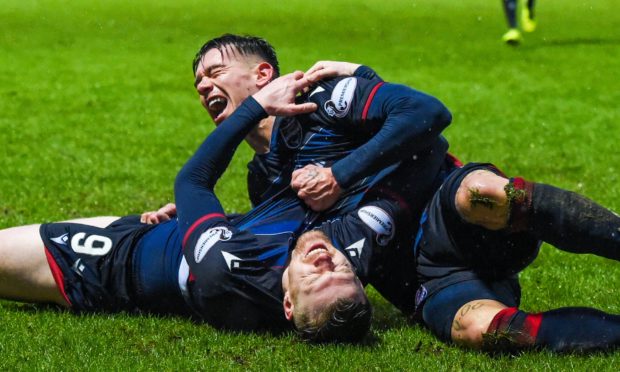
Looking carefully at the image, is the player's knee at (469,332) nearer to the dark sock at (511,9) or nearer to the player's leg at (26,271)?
the player's leg at (26,271)

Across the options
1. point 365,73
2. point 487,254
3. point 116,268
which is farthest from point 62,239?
point 487,254

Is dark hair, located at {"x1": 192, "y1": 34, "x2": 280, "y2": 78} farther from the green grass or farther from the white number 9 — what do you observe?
the green grass

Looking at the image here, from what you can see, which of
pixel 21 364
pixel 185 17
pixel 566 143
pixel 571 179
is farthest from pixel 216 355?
pixel 185 17

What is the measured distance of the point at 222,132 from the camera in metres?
5.18

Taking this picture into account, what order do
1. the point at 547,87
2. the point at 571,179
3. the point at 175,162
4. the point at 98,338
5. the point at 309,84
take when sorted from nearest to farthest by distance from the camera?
the point at 98,338, the point at 309,84, the point at 571,179, the point at 175,162, the point at 547,87

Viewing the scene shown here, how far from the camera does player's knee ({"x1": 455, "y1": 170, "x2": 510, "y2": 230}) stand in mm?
4734

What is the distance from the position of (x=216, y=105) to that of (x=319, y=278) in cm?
144

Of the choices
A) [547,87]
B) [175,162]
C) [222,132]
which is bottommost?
[547,87]

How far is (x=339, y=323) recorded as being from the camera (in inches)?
184

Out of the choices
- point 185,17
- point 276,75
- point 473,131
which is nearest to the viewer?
point 276,75

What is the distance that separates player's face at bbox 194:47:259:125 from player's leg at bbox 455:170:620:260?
1.43 meters

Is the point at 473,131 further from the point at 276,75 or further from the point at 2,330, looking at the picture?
the point at 2,330

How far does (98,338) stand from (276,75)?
1807 millimetres

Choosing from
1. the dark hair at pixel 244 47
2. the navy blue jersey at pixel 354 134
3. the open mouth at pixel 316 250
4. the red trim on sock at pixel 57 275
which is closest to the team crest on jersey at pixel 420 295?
the navy blue jersey at pixel 354 134
